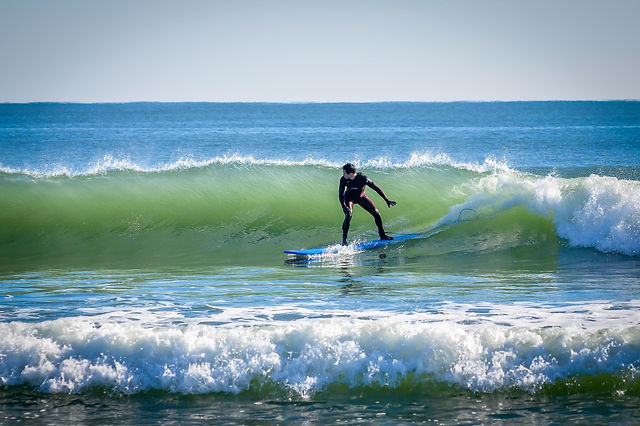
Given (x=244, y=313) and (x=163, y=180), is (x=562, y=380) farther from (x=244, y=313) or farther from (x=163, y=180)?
(x=163, y=180)

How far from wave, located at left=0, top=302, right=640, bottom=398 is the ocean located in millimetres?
18

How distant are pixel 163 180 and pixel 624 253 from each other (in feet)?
38.7

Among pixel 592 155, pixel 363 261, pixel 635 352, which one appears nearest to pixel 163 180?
pixel 363 261

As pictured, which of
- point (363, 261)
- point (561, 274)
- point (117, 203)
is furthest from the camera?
point (117, 203)

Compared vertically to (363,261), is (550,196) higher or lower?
higher

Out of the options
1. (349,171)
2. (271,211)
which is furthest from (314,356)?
(271,211)

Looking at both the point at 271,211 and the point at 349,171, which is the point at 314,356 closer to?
the point at 349,171

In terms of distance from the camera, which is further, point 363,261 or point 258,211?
point 258,211

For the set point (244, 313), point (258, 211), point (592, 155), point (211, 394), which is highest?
point (592, 155)

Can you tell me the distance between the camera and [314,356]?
6.42 metres

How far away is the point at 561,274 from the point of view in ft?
33.5

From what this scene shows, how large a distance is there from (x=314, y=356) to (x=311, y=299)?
81.6 inches

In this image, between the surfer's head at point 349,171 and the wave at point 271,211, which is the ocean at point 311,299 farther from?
the surfer's head at point 349,171

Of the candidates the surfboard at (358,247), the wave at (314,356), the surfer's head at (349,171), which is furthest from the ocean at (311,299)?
the surfer's head at (349,171)
